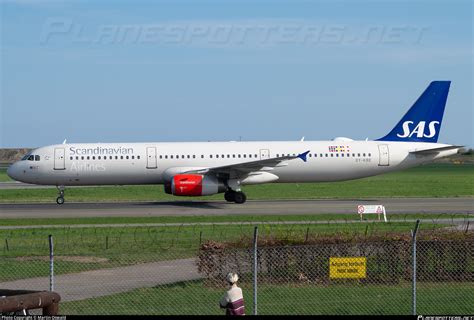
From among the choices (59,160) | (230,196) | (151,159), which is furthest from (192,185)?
(59,160)

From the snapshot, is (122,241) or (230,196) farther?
(230,196)

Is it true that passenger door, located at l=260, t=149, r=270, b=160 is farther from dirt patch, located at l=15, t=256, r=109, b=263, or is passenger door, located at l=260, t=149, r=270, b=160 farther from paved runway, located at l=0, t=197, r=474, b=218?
dirt patch, located at l=15, t=256, r=109, b=263

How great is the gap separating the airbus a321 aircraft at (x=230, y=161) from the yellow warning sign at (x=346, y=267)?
27.7m

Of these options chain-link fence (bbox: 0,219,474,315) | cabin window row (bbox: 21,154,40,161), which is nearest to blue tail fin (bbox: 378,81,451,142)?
cabin window row (bbox: 21,154,40,161)

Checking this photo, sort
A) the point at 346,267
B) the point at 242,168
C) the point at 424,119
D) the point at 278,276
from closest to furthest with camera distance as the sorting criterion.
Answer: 1. the point at 346,267
2. the point at 278,276
3. the point at 242,168
4. the point at 424,119

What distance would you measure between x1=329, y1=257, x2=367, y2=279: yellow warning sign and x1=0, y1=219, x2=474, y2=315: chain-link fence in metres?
0.02

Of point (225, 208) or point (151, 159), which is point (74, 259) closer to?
point (225, 208)

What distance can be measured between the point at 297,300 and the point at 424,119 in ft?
114

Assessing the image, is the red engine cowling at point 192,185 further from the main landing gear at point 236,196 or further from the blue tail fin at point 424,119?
the blue tail fin at point 424,119

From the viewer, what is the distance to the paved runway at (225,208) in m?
41.2

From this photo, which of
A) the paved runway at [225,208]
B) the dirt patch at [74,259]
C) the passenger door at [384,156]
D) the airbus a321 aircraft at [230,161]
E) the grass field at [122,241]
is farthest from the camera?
the passenger door at [384,156]

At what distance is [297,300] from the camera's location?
17.9 m

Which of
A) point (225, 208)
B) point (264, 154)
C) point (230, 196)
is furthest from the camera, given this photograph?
point (264, 154)

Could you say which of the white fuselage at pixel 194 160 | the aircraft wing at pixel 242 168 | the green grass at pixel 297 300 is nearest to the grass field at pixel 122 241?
the green grass at pixel 297 300
